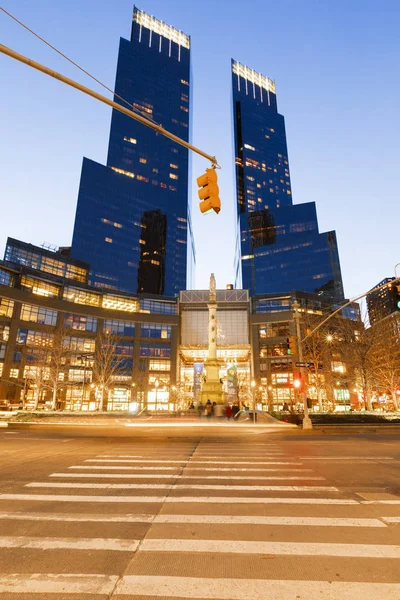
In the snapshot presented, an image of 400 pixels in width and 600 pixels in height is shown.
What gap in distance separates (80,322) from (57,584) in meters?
80.7

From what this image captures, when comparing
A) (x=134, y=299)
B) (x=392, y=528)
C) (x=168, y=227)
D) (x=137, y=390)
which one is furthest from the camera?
(x=168, y=227)

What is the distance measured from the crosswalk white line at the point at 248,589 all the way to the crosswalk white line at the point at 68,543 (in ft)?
2.94

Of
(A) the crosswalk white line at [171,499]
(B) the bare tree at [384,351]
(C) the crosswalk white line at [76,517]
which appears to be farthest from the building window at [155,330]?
(C) the crosswalk white line at [76,517]

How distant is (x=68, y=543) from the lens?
441cm

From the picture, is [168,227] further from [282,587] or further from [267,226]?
[282,587]

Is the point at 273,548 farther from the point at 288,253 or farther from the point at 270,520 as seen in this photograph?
the point at 288,253

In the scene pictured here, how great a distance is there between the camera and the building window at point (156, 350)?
84.7 meters

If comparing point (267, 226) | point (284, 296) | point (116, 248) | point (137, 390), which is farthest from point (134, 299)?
point (267, 226)

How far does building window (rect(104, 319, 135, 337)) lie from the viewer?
268 ft

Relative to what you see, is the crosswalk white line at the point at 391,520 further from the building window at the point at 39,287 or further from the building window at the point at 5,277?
the building window at the point at 39,287


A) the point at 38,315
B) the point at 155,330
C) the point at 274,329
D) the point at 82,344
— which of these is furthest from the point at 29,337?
the point at 274,329

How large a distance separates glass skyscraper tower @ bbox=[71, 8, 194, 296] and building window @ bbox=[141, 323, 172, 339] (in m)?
50.8

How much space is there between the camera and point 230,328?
9062 cm

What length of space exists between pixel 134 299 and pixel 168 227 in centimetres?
7955
